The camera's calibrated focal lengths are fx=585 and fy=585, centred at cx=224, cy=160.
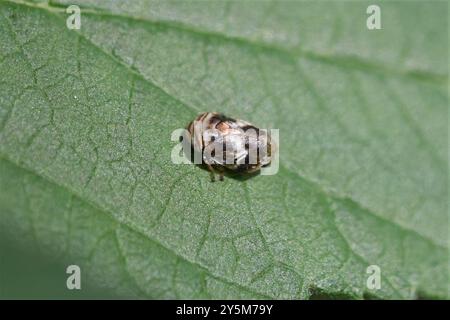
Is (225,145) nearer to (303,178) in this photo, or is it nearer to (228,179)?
(228,179)

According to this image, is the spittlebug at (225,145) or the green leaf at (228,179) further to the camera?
the spittlebug at (225,145)

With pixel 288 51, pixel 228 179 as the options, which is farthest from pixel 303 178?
pixel 288 51

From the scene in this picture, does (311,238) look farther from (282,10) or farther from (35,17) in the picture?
(35,17)

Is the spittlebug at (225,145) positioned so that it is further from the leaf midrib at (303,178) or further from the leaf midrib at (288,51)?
the leaf midrib at (288,51)

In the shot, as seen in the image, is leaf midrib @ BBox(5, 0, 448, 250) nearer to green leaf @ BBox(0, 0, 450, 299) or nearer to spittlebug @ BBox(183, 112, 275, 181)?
green leaf @ BBox(0, 0, 450, 299)

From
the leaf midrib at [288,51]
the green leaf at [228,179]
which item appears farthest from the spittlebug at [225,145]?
the leaf midrib at [288,51]
